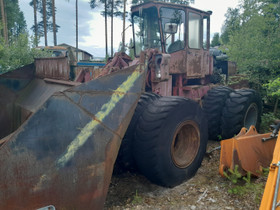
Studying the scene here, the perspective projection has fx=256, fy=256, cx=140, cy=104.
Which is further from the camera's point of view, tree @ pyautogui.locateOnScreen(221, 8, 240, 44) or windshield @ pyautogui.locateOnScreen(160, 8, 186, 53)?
tree @ pyautogui.locateOnScreen(221, 8, 240, 44)

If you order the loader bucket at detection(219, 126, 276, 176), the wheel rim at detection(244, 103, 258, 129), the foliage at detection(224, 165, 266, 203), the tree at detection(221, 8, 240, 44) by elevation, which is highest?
the tree at detection(221, 8, 240, 44)

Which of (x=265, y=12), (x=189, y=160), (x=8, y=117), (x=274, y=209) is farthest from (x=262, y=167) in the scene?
(x=265, y=12)

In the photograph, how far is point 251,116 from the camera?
17.5 ft

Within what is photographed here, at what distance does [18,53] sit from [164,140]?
7687 millimetres

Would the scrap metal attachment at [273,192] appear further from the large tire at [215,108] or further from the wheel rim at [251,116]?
the wheel rim at [251,116]

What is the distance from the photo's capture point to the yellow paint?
223 cm

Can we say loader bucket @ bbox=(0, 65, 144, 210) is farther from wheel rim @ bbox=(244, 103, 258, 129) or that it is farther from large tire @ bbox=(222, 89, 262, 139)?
wheel rim @ bbox=(244, 103, 258, 129)

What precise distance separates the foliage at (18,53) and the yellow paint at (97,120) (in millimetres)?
6523

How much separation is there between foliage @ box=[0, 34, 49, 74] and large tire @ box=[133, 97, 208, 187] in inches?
255

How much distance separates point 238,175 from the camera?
123 inches

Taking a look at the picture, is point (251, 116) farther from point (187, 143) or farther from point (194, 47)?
point (187, 143)

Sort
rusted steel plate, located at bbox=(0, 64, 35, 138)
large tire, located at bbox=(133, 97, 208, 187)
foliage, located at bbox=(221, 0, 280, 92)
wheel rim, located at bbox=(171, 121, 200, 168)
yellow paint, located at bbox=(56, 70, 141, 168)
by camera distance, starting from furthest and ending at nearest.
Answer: foliage, located at bbox=(221, 0, 280, 92) < rusted steel plate, located at bbox=(0, 64, 35, 138) < wheel rim, located at bbox=(171, 121, 200, 168) < large tire, located at bbox=(133, 97, 208, 187) < yellow paint, located at bbox=(56, 70, 141, 168)

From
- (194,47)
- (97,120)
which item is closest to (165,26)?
(194,47)

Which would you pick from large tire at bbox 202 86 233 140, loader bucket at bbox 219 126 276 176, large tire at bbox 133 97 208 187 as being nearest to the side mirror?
large tire at bbox 202 86 233 140
